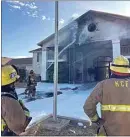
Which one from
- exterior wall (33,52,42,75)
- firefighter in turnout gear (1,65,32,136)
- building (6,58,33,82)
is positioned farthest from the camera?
exterior wall (33,52,42,75)

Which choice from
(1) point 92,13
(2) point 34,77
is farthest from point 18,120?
(1) point 92,13

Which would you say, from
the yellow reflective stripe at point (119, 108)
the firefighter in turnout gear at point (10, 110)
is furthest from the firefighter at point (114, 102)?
the firefighter in turnout gear at point (10, 110)

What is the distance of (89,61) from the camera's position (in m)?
1.77

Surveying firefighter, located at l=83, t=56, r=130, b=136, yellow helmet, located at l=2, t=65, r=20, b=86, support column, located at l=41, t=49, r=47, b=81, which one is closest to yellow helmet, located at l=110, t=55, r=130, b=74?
firefighter, located at l=83, t=56, r=130, b=136

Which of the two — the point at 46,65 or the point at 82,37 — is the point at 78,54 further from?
the point at 46,65

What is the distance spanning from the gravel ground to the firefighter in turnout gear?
0.62 m

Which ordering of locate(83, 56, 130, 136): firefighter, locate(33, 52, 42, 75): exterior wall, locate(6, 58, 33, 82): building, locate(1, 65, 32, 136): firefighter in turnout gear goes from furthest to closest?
locate(33, 52, 42, 75): exterior wall < locate(6, 58, 33, 82): building < locate(83, 56, 130, 136): firefighter < locate(1, 65, 32, 136): firefighter in turnout gear

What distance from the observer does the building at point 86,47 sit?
174cm

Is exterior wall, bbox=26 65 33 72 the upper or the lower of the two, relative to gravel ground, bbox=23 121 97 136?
upper

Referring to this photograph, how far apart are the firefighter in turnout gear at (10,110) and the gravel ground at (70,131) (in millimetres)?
619

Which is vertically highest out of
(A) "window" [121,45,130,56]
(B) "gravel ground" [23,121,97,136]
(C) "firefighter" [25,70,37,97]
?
(A) "window" [121,45,130,56]

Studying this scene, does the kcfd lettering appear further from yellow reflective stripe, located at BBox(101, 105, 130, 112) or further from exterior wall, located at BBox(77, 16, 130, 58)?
exterior wall, located at BBox(77, 16, 130, 58)

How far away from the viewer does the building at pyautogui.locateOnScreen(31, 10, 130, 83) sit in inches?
68.4

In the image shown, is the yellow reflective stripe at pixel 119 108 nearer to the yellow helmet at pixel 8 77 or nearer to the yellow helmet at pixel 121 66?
the yellow helmet at pixel 121 66
